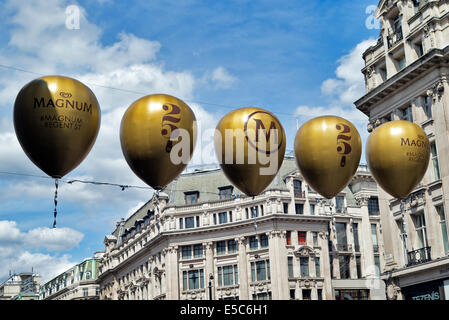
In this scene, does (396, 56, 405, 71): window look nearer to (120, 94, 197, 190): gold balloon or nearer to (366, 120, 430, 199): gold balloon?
(366, 120, 430, 199): gold balloon

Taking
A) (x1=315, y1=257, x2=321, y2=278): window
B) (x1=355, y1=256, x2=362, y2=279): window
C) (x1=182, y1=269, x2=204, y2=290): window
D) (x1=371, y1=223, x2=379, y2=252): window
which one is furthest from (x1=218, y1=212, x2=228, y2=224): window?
(x1=371, y1=223, x2=379, y2=252): window

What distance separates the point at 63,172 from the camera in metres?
9.54

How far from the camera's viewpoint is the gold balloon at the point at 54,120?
9023mm

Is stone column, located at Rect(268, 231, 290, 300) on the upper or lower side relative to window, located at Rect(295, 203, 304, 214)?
lower

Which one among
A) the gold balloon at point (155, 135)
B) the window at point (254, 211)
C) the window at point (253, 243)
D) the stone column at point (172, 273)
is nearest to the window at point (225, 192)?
the window at point (254, 211)

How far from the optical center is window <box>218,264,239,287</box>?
58.3 metres

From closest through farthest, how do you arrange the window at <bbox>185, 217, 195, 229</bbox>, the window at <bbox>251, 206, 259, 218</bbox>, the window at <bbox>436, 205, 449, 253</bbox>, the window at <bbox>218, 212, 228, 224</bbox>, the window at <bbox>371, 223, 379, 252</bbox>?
the window at <bbox>436, 205, 449, 253</bbox> < the window at <bbox>251, 206, 259, 218</bbox> < the window at <bbox>218, 212, 228, 224</bbox> < the window at <bbox>371, 223, 379, 252</bbox> < the window at <bbox>185, 217, 195, 229</bbox>

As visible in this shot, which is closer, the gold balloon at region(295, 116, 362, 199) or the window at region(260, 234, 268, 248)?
the gold balloon at region(295, 116, 362, 199)

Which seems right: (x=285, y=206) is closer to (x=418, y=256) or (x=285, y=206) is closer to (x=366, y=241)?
(x=366, y=241)

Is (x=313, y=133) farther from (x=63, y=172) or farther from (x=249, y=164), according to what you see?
(x=63, y=172)

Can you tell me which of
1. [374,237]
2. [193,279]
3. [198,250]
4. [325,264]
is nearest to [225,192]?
[198,250]

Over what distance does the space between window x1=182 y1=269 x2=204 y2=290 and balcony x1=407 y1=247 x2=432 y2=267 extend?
31851mm

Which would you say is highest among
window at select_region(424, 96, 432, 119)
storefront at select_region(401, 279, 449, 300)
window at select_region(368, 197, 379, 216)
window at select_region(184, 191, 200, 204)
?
window at select_region(184, 191, 200, 204)

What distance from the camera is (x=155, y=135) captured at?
30.1ft
